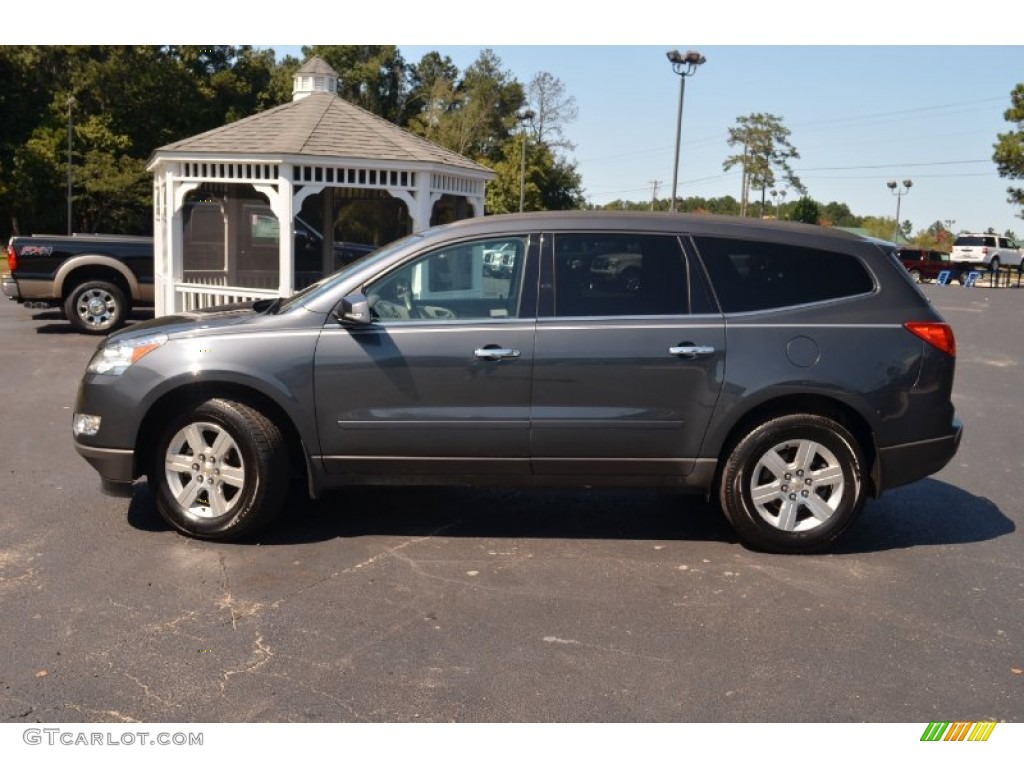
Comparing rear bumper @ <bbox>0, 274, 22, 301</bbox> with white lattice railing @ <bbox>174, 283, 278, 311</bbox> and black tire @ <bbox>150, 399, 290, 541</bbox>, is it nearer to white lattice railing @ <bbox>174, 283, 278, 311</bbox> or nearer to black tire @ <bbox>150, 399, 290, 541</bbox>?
white lattice railing @ <bbox>174, 283, 278, 311</bbox>

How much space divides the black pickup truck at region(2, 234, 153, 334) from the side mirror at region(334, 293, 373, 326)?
10506 mm

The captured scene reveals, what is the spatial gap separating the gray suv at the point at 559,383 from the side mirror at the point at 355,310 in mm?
13

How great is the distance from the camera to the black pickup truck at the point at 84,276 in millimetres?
14383

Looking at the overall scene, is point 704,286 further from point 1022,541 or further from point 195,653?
point 195,653

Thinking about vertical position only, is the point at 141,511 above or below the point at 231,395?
below

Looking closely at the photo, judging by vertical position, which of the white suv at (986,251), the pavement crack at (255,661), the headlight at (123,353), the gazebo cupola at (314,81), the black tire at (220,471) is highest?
the gazebo cupola at (314,81)

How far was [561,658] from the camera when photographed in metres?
4.25

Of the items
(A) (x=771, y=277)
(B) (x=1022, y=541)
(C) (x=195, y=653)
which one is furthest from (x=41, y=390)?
(B) (x=1022, y=541)

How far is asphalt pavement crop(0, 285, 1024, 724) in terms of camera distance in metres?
3.88

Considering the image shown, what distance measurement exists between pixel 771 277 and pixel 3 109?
50.3 m

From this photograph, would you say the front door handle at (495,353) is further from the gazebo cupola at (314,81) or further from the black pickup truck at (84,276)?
the gazebo cupola at (314,81)

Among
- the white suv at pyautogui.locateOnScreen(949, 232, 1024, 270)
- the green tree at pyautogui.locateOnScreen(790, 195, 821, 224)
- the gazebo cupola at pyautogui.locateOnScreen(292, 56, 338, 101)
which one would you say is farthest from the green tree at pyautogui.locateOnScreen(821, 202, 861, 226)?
the gazebo cupola at pyautogui.locateOnScreen(292, 56, 338, 101)

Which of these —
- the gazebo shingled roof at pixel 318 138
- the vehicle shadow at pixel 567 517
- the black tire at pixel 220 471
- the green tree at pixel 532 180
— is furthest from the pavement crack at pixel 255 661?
the green tree at pixel 532 180
